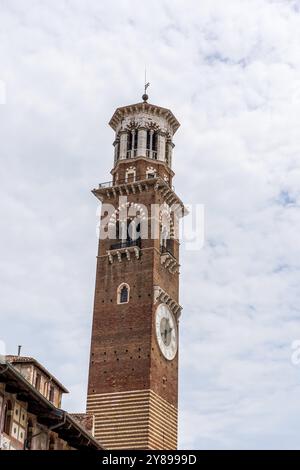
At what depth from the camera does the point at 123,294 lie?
53656 millimetres

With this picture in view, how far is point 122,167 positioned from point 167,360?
14.2m

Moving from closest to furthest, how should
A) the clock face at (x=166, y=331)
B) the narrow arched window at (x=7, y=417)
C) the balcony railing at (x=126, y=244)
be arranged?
1. the narrow arched window at (x=7, y=417)
2. the clock face at (x=166, y=331)
3. the balcony railing at (x=126, y=244)

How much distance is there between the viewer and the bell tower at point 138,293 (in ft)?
164

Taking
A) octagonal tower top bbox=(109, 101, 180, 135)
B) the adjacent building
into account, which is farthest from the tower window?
the adjacent building

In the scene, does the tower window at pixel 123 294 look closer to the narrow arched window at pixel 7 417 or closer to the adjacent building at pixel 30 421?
the adjacent building at pixel 30 421

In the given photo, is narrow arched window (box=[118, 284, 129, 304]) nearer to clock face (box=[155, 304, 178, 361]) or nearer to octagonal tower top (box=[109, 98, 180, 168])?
clock face (box=[155, 304, 178, 361])

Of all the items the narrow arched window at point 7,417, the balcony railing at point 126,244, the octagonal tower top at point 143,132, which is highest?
the octagonal tower top at point 143,132

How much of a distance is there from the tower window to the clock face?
2.13 m

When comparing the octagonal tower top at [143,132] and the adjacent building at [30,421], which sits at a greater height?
the octagonal tower top at [143,132]

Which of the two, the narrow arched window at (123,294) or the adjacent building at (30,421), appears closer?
the adjacent building at (30,421)

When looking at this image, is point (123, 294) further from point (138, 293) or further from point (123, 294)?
point (138, 293)

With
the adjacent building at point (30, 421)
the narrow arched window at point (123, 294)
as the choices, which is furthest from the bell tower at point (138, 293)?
the adjacent building at point (30, 421)

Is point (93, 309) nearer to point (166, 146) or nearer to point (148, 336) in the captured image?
point (148, 336)

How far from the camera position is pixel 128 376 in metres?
50.8
